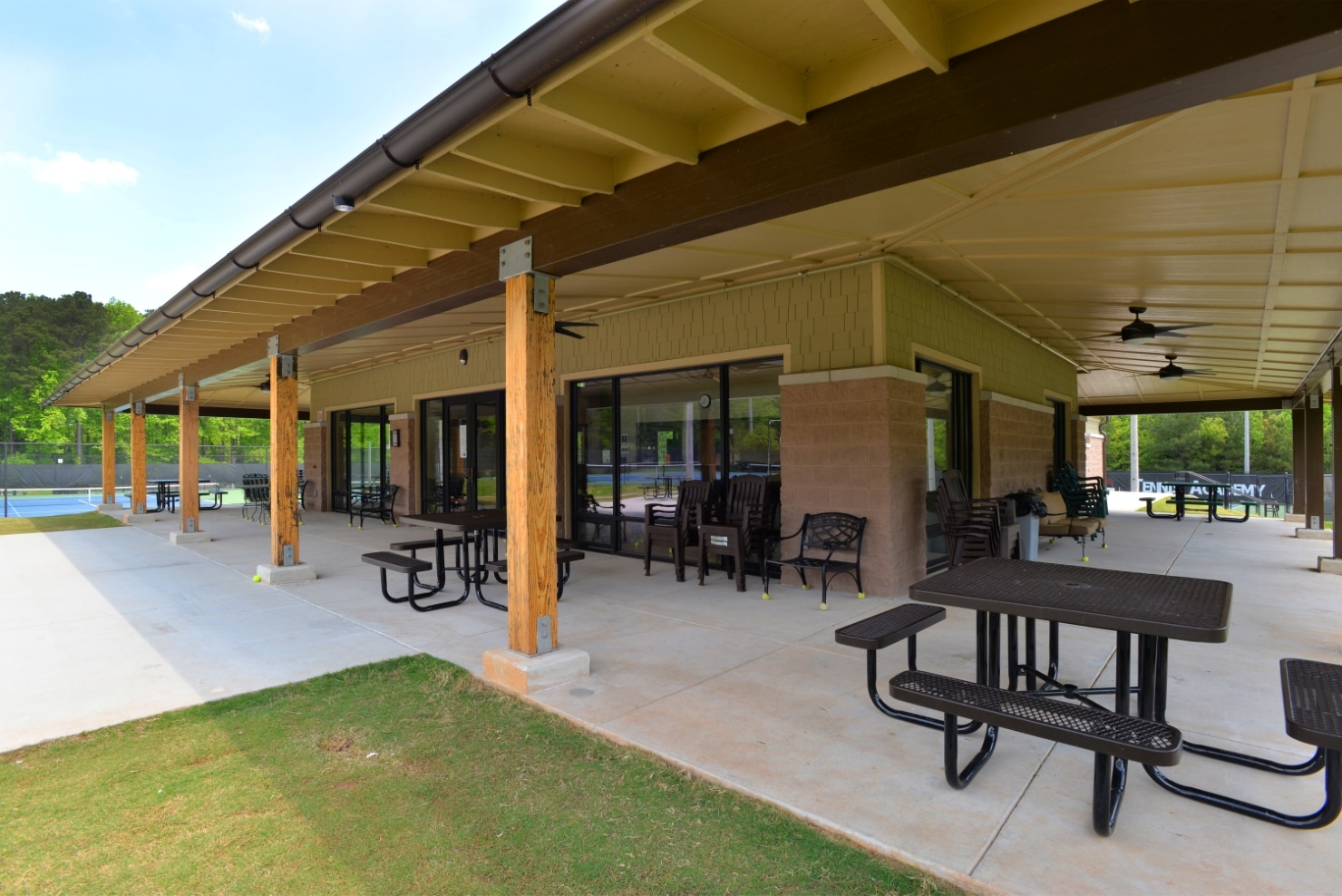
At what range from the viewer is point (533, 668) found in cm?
370

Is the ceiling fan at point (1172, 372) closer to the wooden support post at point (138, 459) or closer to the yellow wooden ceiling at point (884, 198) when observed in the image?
the yellow wooden ceiling at point (884, 198)

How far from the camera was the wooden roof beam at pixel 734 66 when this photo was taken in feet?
7.37

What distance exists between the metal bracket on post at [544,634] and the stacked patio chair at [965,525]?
4.05 meters

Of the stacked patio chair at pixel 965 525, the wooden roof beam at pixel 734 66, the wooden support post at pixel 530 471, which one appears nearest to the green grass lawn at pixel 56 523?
the wooden support post at pixel 530 471

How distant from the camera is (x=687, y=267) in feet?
19.9

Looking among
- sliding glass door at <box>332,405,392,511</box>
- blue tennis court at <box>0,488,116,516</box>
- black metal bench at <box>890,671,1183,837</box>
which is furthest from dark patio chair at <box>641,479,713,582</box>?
blue tennis court at <box>0,488,116,516</box>

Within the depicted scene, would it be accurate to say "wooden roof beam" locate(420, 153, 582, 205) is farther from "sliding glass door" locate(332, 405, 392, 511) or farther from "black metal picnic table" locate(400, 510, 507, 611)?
"sliding glass door" locate(332, 405, 392, 511)

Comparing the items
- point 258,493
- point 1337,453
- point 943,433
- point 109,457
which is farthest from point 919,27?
point 109,457

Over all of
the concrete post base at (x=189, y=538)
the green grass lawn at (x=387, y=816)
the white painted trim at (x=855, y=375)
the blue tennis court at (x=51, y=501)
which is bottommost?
the blue tennis court at (x=51, y=501)

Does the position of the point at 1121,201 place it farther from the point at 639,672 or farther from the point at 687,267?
the point at 639,672

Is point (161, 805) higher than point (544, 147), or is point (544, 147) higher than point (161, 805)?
point (544, 147)

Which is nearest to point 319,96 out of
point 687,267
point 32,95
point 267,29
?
point 267,29

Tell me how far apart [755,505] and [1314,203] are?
4524mm

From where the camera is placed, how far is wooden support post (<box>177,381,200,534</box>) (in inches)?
404
